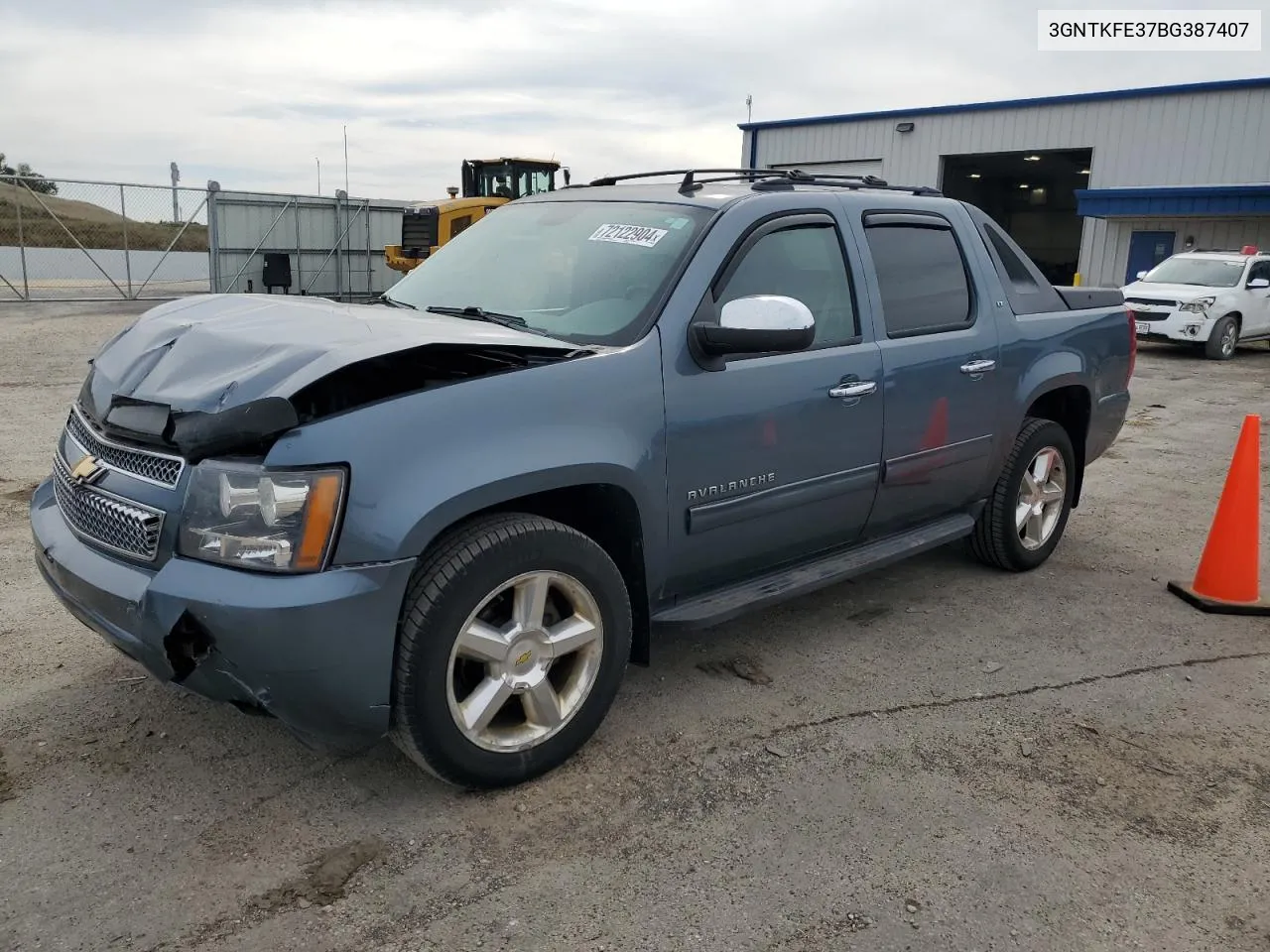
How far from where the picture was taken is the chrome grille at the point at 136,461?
2732mm

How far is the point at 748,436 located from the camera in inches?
138

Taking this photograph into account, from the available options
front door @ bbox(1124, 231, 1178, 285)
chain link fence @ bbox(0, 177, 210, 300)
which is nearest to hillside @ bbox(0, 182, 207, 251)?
chain link fence @ bbox(0, 177, 210, 300)

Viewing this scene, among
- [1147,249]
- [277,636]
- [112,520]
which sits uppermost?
[1147,249]

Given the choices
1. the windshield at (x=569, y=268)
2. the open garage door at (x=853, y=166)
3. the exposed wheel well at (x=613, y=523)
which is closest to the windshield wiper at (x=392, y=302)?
the windshield at (x=569, y=268)

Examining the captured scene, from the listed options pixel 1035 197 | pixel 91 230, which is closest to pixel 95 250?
pixel 91 230

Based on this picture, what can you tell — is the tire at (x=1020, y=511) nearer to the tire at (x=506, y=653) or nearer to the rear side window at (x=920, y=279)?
the rear side window at (x=920, y=279)

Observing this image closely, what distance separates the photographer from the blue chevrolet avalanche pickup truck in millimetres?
2609

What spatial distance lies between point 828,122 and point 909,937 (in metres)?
32.3

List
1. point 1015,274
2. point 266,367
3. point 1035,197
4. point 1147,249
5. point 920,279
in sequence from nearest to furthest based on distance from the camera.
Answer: point 266,367 < point 920,279 < point 1015,274 < point 1147,249 < point 1035,197

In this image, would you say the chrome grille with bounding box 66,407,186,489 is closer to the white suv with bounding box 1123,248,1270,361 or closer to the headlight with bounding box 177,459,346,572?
the headlight with bounding box 177,459,346,572

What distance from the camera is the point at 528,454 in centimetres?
290

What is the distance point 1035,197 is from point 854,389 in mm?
42277

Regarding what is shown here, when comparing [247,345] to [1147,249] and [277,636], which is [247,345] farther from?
[1147,249]

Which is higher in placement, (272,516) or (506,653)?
(272,516)
